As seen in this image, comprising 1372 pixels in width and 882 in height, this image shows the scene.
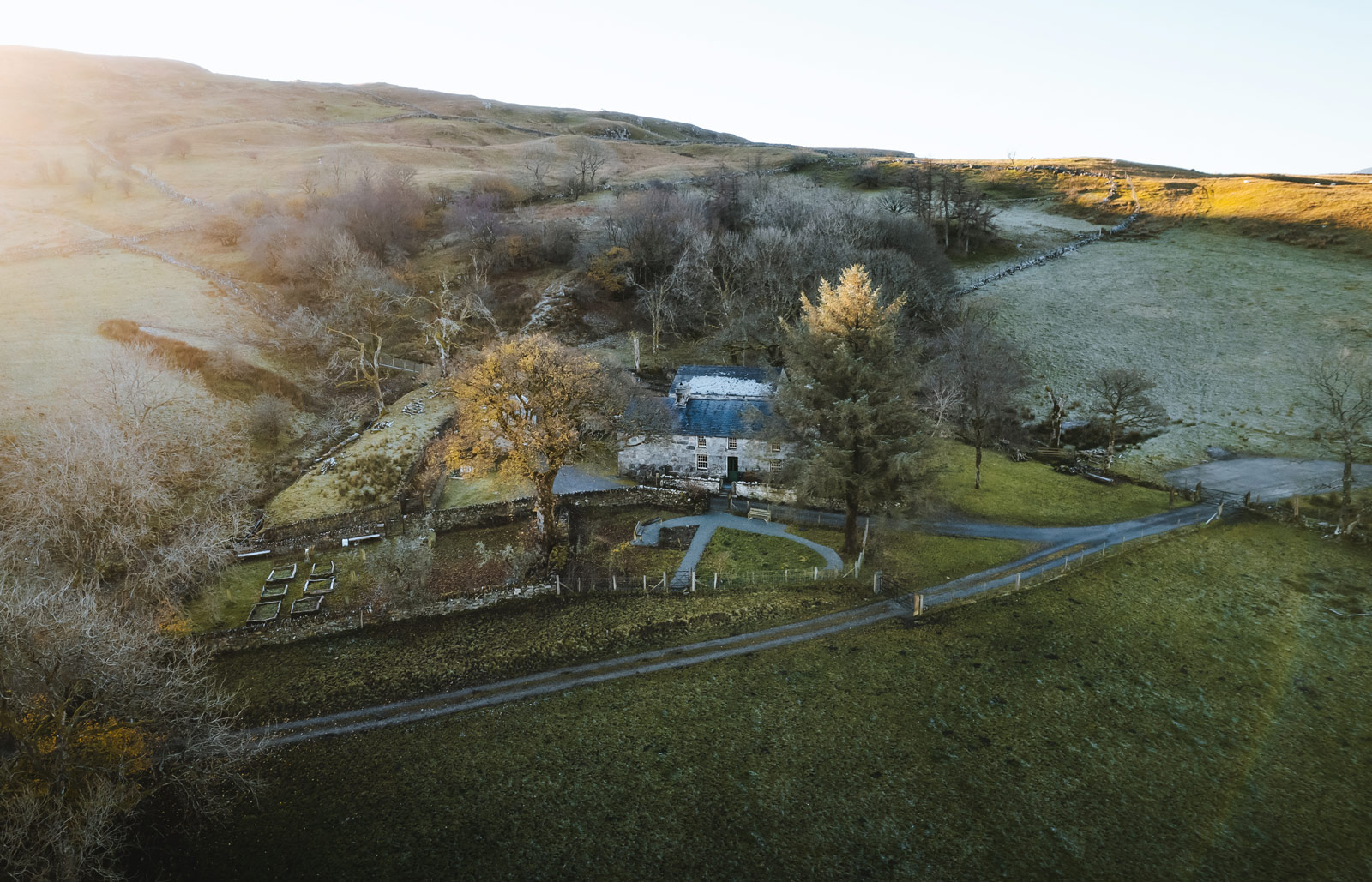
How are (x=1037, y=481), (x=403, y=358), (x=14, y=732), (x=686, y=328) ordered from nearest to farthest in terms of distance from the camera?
1. (x=14, y=732)
2. (x=1037, y=481)
3. (x=403, y=358)
4. (x=686, y=328)

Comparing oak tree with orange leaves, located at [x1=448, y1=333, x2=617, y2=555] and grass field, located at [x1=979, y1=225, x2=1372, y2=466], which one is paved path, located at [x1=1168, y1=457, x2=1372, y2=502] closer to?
grass field, located at [x1=979, y1=225, x2=1372, y2=466]

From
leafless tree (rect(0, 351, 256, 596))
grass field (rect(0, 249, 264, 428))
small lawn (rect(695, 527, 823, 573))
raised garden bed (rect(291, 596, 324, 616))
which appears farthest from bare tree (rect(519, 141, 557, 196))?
raised garden bed (rect(291, 596, 324, 616))

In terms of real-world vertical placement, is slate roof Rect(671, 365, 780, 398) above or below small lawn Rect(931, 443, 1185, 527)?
above

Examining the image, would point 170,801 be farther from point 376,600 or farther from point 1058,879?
point 1058,879

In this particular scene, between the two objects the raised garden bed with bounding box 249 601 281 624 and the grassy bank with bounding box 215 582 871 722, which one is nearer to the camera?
the grassy bank with bounding box 215 582 871 722

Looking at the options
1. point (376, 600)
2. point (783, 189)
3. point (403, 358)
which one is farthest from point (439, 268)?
point (376, 600)

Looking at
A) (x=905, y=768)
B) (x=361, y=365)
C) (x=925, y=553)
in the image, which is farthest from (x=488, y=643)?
(x=361, y=365)

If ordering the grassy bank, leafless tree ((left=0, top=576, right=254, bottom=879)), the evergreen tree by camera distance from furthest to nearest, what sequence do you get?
the evergreen tree < the grassy bank < leafless tree ((left=0, top=576, right=254, bottom=879))

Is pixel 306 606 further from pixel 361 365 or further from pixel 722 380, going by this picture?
pixel 361 365
